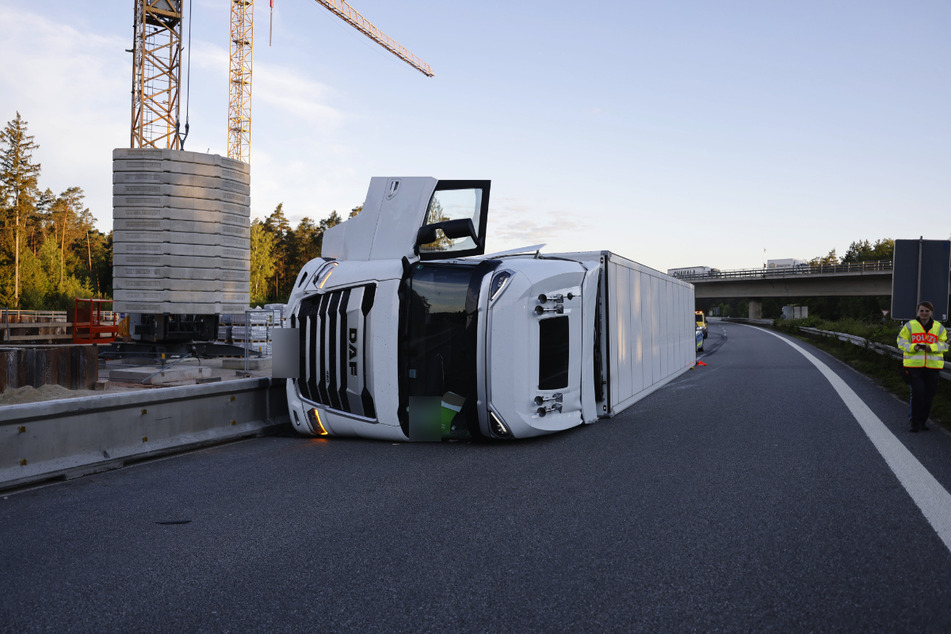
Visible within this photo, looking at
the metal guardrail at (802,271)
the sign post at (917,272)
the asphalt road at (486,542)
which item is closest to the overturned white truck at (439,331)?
the asphalt road at (486,542)

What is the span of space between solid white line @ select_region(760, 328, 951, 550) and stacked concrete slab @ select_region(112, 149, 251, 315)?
1596 cm

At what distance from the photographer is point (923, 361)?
28.4 feet

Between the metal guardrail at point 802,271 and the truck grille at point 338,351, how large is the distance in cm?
6160

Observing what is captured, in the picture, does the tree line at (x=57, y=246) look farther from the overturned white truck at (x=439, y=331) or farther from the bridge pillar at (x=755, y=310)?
the bridge pillar at (x=755, y=310)

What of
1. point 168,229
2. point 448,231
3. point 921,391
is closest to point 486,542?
point 448,231

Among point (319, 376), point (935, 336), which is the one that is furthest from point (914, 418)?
point (319, 376)

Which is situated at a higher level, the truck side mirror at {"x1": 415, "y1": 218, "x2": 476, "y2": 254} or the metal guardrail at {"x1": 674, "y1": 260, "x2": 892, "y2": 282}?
the metal guardrail at {"x1": 674, "y1": 260, "x2": 892, "y2": 282}

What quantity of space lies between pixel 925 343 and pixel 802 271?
64018mm

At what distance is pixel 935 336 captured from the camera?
342 inches

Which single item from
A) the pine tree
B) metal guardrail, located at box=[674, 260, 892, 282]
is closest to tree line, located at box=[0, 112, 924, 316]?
the pine tree

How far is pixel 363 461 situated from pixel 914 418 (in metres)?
6.71

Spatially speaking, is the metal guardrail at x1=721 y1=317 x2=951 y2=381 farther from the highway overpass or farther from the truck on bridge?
the truck on bridge

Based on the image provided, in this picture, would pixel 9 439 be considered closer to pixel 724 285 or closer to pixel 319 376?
pixel 319 376

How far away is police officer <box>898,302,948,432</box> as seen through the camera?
8656 millimetres
